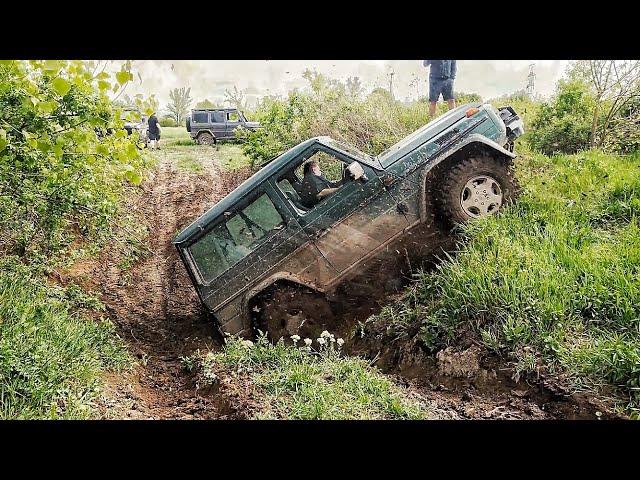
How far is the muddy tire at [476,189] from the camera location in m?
5.20

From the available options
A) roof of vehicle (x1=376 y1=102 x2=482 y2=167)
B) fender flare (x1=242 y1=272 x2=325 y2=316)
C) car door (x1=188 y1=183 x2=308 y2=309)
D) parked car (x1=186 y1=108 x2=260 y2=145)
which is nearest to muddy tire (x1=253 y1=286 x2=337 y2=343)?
fender flare (x1=242 y1=272 x2=325 y2=316)

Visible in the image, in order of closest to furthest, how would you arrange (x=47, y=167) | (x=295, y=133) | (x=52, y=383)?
(x=52, y=383) → (x=47, y=167) → (x=295, y=133)

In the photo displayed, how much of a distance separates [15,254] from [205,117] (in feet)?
32.8

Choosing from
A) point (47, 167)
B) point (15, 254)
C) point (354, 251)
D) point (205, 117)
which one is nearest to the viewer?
point (47, 167)

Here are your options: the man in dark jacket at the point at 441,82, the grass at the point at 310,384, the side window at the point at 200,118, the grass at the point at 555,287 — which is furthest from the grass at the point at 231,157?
the grass at the point at 310,384

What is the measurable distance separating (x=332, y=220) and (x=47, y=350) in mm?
2418

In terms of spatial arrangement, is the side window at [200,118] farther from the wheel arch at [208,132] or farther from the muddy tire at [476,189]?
the muddy tire at [476,189]

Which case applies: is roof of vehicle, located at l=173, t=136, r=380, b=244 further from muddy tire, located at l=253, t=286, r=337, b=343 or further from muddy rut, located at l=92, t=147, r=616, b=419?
muddy rut, located at l=92, t=147, r=616, b=419

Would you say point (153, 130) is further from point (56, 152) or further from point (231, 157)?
point (56, 152)

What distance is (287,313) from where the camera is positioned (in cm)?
529

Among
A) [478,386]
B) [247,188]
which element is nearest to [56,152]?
[247,188]

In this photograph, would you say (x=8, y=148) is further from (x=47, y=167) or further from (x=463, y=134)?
(x=463, y=134)

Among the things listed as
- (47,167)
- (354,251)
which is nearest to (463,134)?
(354,251)

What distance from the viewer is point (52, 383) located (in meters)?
3.96
